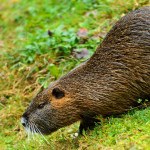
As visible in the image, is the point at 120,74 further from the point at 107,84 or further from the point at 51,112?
the point at 51,112

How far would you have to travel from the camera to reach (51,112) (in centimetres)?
387

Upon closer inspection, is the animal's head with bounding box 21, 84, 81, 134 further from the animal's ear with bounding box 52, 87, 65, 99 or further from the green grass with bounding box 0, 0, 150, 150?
the green grass with bounding box 0, 0, 150, 150

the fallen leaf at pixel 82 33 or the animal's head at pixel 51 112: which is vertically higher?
the animal's head at pixel 51 112

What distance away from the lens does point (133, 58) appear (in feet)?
12.2

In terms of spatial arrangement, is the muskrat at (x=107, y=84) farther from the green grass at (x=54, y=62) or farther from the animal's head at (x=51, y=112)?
the green grass at (x=54, y=62)

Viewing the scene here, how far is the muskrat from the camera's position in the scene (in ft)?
12.2

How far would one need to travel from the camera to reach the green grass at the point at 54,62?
331cm

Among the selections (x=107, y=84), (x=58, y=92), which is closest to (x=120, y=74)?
(x=107, y=84)

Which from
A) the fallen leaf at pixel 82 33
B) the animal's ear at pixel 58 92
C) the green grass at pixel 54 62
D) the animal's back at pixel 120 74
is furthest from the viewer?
the fallen leaf at pixel 82 33

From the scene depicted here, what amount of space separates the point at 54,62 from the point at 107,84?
223 cm

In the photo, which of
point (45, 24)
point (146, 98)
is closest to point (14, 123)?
point (146, 98)

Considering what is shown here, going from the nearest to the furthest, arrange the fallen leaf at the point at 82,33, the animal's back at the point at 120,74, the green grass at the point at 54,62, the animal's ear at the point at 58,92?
the green grass at the point at 54,62
the animal's back at the point at 120,74
the animal's ear at the point at 58,92
the fallen leaf at the point at 82,33

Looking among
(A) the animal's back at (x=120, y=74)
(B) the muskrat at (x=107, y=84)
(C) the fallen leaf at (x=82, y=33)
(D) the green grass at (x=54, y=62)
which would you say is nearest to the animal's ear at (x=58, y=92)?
(B) the muskrat at (x=107, y=84)

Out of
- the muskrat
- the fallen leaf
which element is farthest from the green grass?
the muskrat
